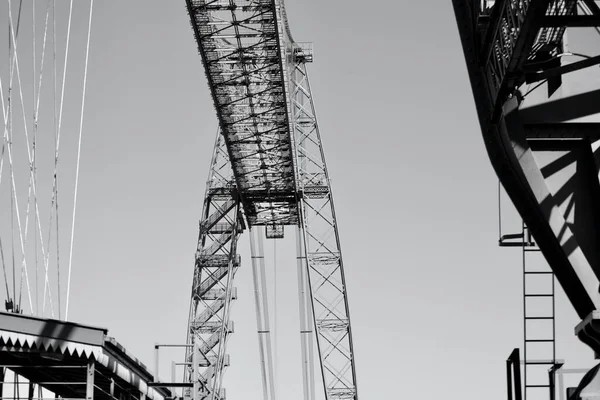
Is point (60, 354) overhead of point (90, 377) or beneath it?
overhead

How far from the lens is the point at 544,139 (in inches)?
516

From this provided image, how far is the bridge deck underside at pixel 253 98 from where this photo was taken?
34.7 meters

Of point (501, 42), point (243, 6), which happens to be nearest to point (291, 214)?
point (243, 6)

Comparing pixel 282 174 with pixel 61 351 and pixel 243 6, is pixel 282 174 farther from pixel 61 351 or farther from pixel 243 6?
pixel 61 351

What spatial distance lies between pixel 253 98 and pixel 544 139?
2619 centimetres

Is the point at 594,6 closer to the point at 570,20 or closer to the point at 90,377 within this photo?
the point at 570,20

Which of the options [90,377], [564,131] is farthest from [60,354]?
[564,131]

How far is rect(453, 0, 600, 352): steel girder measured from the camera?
1193cm

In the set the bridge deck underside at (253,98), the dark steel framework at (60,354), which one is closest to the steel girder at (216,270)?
the bridge deck underside at (253,98)

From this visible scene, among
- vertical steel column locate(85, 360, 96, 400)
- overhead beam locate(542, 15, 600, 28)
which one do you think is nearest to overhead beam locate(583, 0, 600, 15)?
overhead beam locate(542, 15, 600, 28)

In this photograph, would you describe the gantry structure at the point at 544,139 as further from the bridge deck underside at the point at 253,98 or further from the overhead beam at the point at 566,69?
the bridge deck underside at the point at 253,98

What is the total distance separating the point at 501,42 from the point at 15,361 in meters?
9.18

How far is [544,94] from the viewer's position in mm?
13039

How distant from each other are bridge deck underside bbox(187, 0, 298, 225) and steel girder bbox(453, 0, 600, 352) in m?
21.9
